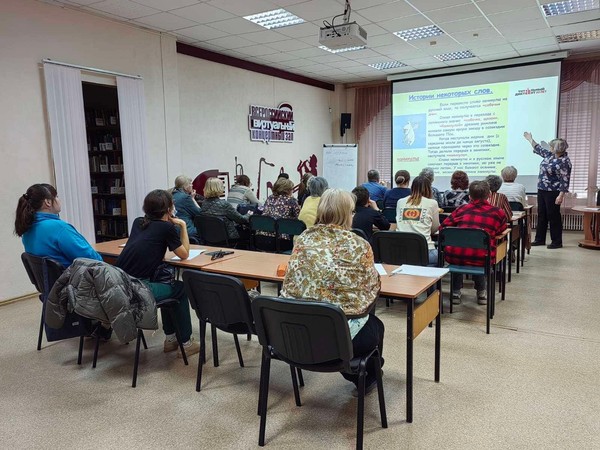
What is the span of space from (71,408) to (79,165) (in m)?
3.38

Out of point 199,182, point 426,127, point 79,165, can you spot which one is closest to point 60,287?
point 79,165

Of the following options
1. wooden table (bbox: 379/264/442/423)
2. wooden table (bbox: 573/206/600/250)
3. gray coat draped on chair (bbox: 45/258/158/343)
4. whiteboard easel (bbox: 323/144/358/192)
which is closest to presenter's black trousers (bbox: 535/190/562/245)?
wooden table (bbox: 573/206/600/250)

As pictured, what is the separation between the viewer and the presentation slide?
25.4 ft

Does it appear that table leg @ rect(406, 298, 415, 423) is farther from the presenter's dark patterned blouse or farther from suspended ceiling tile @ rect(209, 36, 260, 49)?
the presenter's dark patterned blouse

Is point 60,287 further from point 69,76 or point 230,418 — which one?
point 69,76

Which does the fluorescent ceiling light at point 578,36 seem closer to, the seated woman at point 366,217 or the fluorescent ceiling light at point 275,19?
the fluorescent ceiling light at point 275,19

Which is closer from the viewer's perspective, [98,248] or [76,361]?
[76,361]

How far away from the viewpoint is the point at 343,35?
4520 millimetres

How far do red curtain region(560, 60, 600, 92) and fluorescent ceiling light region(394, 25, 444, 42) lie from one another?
9.82 feet

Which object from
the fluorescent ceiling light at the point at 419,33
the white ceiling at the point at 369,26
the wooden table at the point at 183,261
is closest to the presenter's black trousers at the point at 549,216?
the white ceiling at the point at 369,26

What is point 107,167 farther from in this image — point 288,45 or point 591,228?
point 591,228

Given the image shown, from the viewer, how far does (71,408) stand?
2596mm

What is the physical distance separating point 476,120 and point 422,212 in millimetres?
5200

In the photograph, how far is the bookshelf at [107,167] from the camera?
616cm
